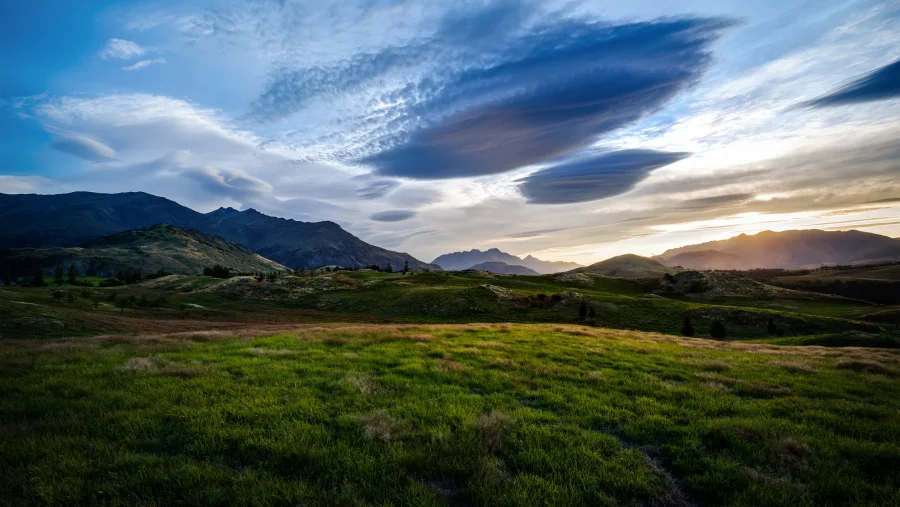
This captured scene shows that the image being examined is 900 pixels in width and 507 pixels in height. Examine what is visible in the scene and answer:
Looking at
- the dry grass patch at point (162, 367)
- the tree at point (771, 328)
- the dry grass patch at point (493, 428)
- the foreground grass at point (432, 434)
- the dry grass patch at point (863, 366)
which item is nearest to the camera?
the foreground grass at point (432, 434)

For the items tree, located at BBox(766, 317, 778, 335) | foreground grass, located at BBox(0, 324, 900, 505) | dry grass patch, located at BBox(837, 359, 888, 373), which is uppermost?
foreground grass, located at BBox(0, 324, 900, 505)

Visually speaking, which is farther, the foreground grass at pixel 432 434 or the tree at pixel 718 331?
the tree at pixel 718 331

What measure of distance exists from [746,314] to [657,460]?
69201 mm

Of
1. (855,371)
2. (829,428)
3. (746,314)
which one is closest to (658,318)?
(746,314)

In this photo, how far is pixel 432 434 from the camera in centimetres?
812

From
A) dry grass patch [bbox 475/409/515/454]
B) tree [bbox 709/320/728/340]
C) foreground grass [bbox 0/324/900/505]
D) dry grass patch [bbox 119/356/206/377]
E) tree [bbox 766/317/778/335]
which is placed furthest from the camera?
tree [bbox 766/317/778/335]

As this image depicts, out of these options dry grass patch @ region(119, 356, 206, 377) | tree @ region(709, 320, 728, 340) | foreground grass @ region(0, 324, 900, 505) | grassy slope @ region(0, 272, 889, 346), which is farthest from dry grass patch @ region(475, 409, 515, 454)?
tree @ region(709, 320, 728, 340)

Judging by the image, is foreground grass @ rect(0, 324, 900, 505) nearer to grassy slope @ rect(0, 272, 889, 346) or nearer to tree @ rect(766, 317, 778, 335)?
grassy slope @ rect(0, 272, 889, 346)

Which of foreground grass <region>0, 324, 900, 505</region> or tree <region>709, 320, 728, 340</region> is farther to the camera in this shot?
tree <region>709, 320, 728, 340</region>

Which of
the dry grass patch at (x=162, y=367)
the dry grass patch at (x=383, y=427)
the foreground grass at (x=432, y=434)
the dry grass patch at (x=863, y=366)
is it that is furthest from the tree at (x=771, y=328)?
the dry grass patch at (x=162, y=367)

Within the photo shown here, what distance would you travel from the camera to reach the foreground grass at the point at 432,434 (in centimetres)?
616

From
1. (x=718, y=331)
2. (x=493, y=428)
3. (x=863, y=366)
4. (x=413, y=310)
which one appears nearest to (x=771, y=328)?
(x=718, y=331)

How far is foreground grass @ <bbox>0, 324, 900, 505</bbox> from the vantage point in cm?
616

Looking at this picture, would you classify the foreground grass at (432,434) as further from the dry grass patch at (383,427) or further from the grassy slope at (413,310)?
the grassy slope at (413,310)
